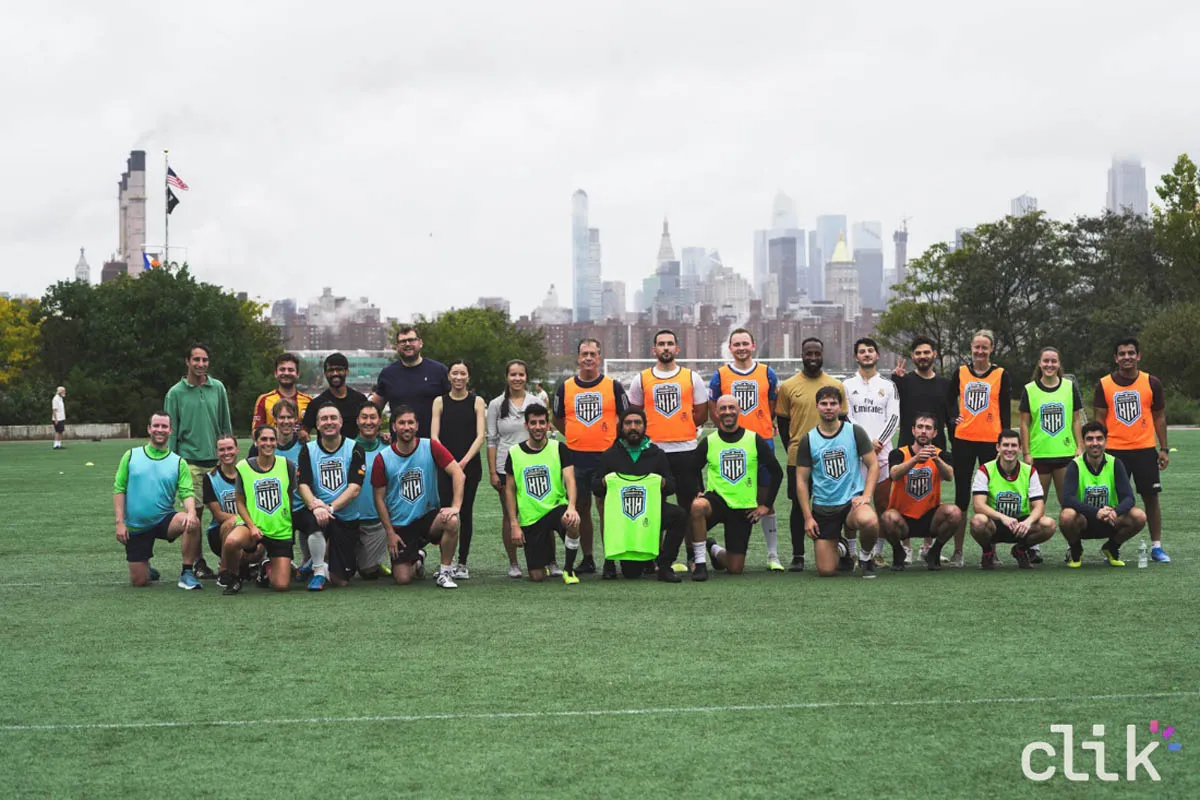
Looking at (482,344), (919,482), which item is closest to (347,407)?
(919,482)

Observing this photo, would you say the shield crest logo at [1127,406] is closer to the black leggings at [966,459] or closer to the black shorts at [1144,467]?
the black shorts at [1144,467]

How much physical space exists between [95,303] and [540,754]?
2245 inches

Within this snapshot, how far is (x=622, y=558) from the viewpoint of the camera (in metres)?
9.98

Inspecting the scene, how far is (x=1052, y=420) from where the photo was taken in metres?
10.7

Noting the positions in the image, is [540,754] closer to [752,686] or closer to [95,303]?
[752,686]

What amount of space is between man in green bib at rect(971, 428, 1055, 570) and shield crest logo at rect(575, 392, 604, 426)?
2.86m

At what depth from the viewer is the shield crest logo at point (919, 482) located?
33.7 feet

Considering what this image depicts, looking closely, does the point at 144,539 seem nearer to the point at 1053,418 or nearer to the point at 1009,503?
the point at 1009,503

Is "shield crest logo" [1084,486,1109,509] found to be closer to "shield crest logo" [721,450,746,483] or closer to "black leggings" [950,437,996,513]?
"black leggings" [950,437,996,513]

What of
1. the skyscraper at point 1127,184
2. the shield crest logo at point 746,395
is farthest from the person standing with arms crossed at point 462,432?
the skyscraper at point 1127,184

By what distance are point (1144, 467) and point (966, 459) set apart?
140 centimetres

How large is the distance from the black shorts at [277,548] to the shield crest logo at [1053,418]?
19.3 feet

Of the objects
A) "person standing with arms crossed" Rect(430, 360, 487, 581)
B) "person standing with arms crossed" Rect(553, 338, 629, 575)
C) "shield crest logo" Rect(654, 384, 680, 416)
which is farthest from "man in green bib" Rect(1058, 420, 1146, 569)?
"person standing with arms crossed" Rect(430, 360, 487, 581)

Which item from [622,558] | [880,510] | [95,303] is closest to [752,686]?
[622,558]
